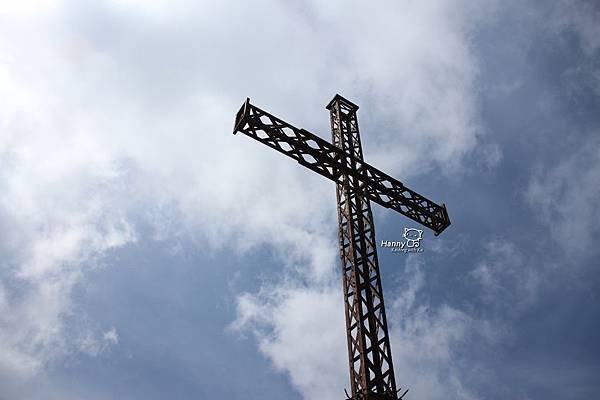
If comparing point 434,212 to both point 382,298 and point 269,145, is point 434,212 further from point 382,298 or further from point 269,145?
point 269,145

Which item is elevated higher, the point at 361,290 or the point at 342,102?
the point at 342,102

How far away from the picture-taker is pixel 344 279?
12172 mm

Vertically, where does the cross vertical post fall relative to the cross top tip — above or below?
below

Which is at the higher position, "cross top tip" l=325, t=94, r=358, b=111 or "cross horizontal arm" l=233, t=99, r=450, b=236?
"cross top tip" l=325, t=94, r=358, b=111

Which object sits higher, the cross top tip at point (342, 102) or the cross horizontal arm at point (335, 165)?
the cross top tip at point (342, 102)

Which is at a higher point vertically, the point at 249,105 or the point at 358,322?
the point at 249,105

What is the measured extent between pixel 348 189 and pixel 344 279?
3189 mm

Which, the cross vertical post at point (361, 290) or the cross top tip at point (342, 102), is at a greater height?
the cross top tip at point (342, 102)

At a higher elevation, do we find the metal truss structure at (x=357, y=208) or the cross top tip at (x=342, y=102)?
the cross top tip at (x=342, y=102)

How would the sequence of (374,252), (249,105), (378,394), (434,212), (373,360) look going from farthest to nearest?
(434,212) → (249,105) → (374,252) → (373,360) → (378,394)

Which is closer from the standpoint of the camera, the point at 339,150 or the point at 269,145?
the point at 269,145

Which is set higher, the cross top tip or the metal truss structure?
the cross top tip

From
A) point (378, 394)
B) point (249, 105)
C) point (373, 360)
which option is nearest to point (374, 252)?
point (373, 360)

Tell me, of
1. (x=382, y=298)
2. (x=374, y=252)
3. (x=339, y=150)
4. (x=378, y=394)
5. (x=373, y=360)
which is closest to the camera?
(x=378, y=394)
